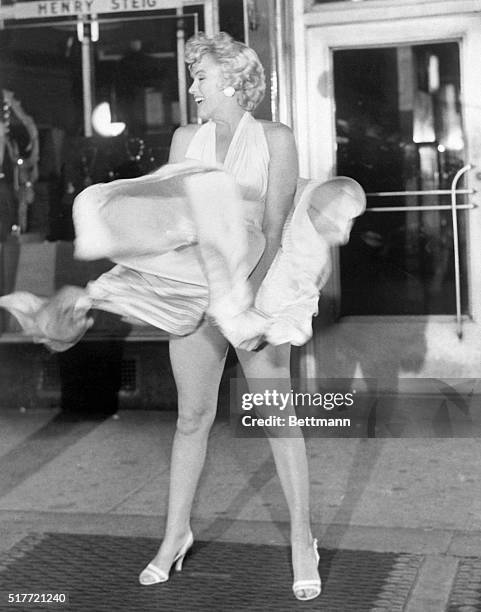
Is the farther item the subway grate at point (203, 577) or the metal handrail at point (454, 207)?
the metal handrail at point (454, 207)

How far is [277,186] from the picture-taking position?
415 cm

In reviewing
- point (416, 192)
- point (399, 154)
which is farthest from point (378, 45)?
point (416, 192)

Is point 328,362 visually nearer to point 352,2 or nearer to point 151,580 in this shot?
point 352,2

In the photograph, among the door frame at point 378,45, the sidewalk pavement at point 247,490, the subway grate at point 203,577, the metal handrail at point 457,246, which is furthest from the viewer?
the metal handrail at point 457,246

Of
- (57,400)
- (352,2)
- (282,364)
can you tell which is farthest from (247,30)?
(282,364)

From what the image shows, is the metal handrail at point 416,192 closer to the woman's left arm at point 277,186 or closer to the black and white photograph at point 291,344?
the black and white photograph at point 291,344

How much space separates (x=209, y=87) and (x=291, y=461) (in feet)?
4.31

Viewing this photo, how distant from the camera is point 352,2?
6.87 meters

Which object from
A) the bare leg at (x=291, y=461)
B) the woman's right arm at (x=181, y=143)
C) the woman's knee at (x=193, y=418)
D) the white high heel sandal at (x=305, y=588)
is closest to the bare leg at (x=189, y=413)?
the woman's knee at (x=193, y=418)

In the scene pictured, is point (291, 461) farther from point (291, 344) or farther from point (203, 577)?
point (291, 344)

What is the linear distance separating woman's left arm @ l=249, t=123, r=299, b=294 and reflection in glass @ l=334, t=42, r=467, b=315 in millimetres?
2919

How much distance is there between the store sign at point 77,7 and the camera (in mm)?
6949

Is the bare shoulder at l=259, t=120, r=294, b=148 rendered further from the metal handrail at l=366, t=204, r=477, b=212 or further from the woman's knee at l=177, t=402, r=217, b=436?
the metal handrail at l=366, t=204, r=477, b=212

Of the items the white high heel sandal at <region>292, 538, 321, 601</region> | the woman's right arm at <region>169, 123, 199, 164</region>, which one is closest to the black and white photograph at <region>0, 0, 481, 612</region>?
the woman's right arm at <region>169, 123, 199, 164</region>
